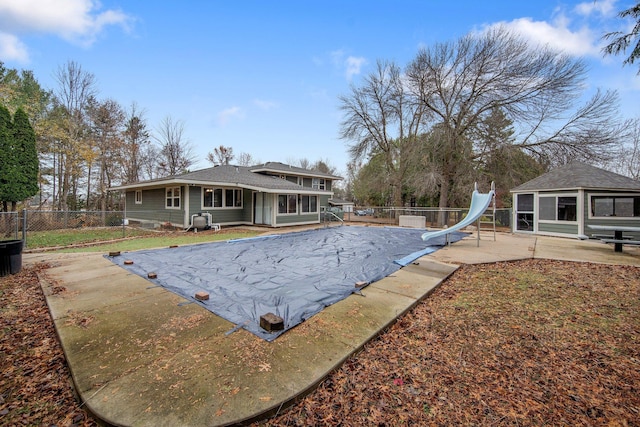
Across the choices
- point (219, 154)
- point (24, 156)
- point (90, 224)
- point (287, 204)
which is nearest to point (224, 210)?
point (287, 204)

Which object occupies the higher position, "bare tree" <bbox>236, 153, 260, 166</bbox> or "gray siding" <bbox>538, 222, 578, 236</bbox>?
"bare tree" <bbox>236, 153, 260, 166</bbox>

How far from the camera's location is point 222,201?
13.2m

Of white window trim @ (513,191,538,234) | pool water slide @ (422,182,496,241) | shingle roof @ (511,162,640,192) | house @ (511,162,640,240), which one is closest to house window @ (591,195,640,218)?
house @ (511,162,640,240)

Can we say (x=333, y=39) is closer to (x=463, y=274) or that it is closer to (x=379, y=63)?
(x=379, y=63)

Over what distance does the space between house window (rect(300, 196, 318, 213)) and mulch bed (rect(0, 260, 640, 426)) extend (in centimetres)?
1157

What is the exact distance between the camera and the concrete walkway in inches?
64.5

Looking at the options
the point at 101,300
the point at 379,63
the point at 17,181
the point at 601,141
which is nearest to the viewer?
the point at 101,300

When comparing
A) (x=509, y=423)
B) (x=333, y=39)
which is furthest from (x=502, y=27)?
(x=509, y=423)

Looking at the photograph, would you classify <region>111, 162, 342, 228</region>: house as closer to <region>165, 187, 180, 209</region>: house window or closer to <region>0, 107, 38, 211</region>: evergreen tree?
<region>165, 187, 180, 209</region>: house window

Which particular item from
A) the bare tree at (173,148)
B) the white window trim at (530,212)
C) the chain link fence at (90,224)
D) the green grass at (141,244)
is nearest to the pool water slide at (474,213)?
the white window trim at (530,212)

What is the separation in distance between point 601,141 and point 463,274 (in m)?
15.2

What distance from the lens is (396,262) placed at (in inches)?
222

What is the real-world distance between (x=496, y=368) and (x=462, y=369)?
29cm

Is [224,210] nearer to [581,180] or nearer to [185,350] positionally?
[185,350]
